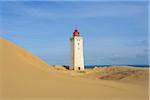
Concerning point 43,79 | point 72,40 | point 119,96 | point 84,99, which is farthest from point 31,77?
point 72,40

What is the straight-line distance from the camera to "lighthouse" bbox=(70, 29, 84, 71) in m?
45.3

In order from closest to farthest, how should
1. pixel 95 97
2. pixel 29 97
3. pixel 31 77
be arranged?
pixel 29 97 < pixel 95 97 < pixel 31 77

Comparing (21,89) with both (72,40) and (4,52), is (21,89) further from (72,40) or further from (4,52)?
(72,40)

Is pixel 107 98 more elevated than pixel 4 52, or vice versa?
pixel 4 52

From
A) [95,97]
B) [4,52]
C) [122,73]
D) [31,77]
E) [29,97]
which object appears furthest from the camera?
[122,73]

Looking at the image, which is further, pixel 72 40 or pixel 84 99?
pixel 72 40

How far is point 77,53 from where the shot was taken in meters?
45.3

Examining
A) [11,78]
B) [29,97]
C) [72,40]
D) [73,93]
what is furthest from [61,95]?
[72,40]

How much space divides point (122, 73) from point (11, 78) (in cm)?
1194

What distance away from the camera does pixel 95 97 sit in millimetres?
8406

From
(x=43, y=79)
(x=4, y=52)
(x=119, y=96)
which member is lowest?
(x=119, y=96)

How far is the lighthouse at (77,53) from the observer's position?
149ft

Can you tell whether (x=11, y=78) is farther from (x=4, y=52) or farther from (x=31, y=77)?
(x=4, y=52)

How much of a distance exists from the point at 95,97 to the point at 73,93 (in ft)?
2.42
